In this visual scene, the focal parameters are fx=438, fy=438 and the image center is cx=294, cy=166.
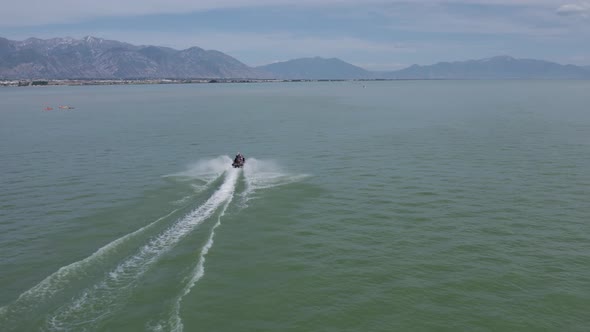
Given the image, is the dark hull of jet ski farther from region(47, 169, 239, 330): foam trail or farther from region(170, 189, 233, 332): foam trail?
region(47, 169, 239, 330): foam trail

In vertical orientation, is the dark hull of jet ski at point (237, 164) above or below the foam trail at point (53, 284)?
above

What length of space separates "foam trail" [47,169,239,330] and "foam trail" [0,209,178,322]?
7.09 ft

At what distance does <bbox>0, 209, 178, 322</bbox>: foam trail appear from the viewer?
25.8 m

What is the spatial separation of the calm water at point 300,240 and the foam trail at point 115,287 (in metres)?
0.12

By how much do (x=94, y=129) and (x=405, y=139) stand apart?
2883 inches

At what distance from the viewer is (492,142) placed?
79.3 metres

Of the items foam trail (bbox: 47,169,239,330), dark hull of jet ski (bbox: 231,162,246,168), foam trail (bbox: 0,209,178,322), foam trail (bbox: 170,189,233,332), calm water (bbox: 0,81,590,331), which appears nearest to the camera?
foam trail (bbox: 47,169,239,330)

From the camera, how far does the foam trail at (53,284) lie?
25.8m

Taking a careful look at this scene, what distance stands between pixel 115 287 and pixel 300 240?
15058mm

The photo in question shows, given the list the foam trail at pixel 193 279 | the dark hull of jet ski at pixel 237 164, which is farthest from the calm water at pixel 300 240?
the dark hull of jet ski at pixel 237 164

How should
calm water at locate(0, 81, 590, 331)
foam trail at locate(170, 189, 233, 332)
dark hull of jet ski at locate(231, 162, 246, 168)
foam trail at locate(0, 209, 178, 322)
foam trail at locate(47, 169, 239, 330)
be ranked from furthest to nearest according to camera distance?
dark hull of jet ski at locate(231, 162, 246, 168)
calm water at locate(0, 81, 590, 331)
foam trail at locate(0, 209, 178, 322)
foam trail at locate(170, 189, 233, 332)
foam trail at locate(47, 169, 239, 330)

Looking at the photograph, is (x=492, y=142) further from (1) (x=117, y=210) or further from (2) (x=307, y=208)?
(1) (x=117, y=210)

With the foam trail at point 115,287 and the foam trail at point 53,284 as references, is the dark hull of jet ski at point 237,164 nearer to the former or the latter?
the foam trail at point 115,287

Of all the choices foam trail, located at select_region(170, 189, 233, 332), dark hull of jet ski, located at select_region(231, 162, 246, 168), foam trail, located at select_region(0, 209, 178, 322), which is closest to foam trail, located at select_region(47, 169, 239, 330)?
foam trail, located at select_region(0, 209, 178, 322)
